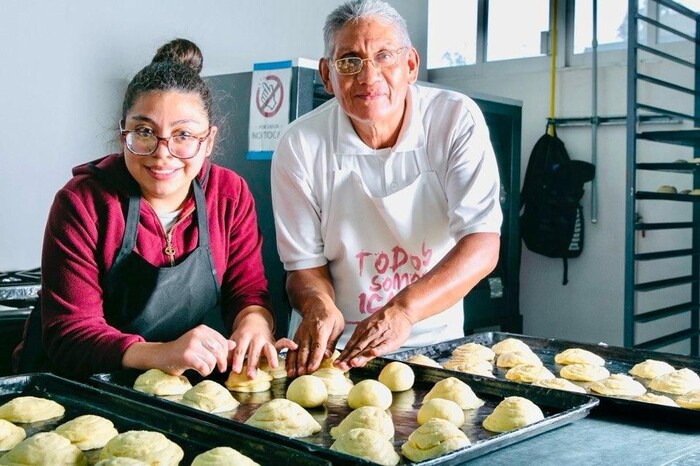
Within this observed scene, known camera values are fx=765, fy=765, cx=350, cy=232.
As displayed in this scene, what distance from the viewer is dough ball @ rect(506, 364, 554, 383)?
60.8 inches

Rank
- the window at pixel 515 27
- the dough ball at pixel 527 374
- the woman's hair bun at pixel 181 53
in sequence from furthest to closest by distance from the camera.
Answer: the window at pixel 515 27 < the woman's hair bun at pixel 181 53 < the dough ball at pixel 527 374

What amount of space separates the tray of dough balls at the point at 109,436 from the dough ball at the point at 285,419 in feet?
0.48

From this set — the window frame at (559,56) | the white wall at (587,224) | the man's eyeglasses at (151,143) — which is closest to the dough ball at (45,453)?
the man's eyeglasses at (151,143)

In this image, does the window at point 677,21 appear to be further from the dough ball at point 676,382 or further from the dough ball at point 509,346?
the dough ball at point 676,382

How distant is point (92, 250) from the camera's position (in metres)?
1.59

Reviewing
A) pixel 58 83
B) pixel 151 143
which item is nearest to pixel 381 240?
pixel 151 143

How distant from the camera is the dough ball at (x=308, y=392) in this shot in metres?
1.38

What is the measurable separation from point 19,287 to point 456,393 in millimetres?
1491

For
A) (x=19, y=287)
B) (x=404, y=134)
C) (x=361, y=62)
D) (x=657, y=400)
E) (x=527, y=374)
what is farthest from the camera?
(x=19, y=287)

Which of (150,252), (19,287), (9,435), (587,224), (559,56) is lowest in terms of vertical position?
(9,435)

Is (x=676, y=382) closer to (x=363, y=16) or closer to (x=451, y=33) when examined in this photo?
(x=363, y=16)

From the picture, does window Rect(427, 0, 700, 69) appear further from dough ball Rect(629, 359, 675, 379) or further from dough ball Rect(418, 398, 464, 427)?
dough ball Rect(418, 398, 464, 427)

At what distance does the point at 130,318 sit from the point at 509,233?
8.78ft

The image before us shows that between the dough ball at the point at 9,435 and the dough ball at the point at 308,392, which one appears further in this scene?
the dough ball at the point at 308,392
